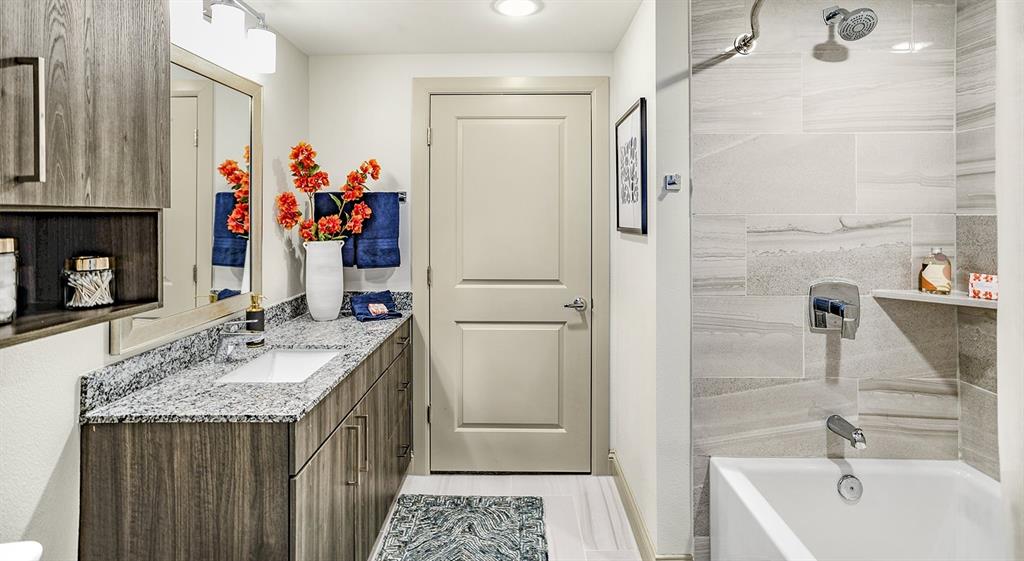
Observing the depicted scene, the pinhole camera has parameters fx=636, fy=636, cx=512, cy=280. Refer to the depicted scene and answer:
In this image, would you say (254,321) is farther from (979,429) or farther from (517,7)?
(979,429)

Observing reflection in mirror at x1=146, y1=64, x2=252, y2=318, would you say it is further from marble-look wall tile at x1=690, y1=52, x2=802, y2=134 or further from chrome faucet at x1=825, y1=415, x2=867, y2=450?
chrome faucet at x1=825, y1=415, x2=867, y2=450

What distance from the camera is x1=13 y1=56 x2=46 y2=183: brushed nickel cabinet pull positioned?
107 centimetres

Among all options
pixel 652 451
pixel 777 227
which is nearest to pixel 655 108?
pixel 777 227

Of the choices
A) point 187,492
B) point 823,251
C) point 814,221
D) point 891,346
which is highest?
point 814,221

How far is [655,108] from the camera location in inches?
86.7

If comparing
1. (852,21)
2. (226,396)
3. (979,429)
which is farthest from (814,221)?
(226,396)

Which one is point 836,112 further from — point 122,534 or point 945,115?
point 122,534

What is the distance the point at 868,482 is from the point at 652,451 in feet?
2.39

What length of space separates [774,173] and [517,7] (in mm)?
1271

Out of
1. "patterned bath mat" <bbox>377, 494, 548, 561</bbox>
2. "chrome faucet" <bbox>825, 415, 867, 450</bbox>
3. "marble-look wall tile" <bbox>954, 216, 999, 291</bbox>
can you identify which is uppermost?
"marble-look wall tile" <bbox>954, 216, 999, 291</bbox>

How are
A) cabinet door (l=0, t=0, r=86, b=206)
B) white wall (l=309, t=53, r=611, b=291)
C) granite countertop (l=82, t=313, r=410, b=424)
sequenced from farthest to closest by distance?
white wall (l=309, t=53, r=611, b=291) → granite countertop (l=82, t=313, r=410, b=424) → cabinet door (l=0, t=0, r=86, b=206)

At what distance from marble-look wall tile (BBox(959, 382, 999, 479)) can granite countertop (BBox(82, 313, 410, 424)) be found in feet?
6.92

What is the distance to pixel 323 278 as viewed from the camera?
120 inches

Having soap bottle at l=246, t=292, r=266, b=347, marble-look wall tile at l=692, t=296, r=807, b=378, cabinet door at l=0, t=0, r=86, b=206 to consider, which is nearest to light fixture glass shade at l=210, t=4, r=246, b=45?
→ soap bottle at l=246, t=292, r=266, b=347
